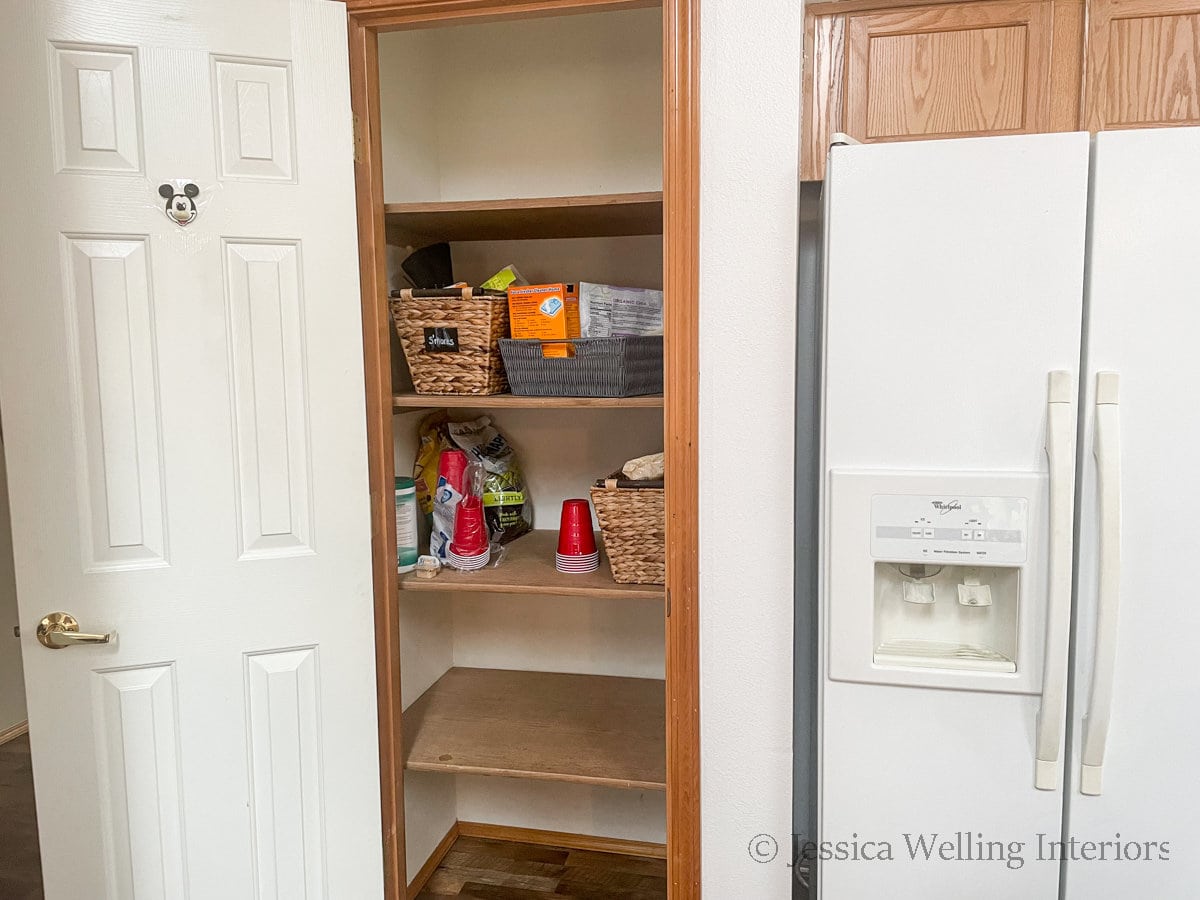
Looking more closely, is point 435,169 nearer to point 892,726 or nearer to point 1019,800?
point 892,726

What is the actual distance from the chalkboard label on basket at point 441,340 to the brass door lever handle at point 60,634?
84 centimetres

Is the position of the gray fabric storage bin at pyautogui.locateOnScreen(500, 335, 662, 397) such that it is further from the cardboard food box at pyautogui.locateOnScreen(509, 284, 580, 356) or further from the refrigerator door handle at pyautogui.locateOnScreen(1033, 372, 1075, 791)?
the refrigerator door handle at pyautogui.locateOnScreen(1033, 372, 1075, 791)

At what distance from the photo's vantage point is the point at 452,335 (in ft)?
5.93

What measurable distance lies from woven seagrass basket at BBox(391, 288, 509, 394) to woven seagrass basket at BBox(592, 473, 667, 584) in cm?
36

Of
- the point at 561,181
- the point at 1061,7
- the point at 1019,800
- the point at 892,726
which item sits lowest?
the point at 1019,800

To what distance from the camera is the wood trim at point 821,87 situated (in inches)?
72.5

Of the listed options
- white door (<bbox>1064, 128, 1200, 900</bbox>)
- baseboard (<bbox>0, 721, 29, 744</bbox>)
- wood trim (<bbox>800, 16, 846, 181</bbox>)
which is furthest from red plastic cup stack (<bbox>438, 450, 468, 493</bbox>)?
baseboard (<bbox>0, 721, 29, 744</bbox>)

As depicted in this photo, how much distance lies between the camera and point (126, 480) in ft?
4.93

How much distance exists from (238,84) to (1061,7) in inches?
65.4

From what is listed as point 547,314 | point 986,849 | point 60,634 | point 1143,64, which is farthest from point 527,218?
point 986,849

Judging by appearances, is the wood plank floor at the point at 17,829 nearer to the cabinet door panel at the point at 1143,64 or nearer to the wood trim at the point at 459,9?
the wood trim at the point at 459,9

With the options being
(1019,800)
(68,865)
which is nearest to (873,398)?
(1019,800)

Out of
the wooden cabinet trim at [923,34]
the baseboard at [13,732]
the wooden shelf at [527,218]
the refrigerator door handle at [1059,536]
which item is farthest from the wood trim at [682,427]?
the baseboard at [13,732]

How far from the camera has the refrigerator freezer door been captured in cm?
127
